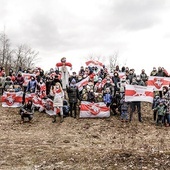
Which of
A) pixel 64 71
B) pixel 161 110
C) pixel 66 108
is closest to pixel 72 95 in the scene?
pixel 66 108

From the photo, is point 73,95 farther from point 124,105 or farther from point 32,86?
point 32,86

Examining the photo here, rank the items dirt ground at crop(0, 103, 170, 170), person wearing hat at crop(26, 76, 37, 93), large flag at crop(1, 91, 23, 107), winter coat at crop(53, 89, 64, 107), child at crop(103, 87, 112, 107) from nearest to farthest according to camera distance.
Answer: dirt ground at crop(0, 103, 170, 170) < winter coat at crop(53, 89, 64, 107) < child at crop(103, 87, 112, 107) < person wearing hat at crop(26, 76, 37, 93) < large flag at crop(1, 91, 23, 107)

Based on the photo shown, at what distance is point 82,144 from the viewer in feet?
45.5

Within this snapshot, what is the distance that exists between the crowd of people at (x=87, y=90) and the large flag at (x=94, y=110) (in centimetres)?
32

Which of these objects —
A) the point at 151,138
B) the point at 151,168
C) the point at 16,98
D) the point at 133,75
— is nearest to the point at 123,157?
the point at 151,168

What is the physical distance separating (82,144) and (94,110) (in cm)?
505

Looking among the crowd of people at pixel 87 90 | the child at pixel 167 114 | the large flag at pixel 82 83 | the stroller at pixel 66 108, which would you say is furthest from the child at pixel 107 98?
the child at pixel 167 114

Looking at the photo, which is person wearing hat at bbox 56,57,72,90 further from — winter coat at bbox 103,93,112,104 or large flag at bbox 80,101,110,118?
winter coat at bbox 103,93,112,104

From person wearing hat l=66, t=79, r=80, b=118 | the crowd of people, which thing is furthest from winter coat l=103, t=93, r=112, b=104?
person wearing hat l=66, t=79, r=80, b=118

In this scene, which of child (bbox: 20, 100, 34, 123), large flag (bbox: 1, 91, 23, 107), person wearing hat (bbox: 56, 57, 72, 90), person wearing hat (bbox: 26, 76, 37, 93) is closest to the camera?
child (bbox: 20, 100, 34, 123)

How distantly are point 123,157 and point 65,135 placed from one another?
4.40m

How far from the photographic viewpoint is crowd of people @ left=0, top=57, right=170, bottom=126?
58.0 feet

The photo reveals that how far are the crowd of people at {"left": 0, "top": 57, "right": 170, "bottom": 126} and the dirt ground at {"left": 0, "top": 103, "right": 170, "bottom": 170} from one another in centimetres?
71

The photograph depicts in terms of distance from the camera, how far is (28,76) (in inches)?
910
